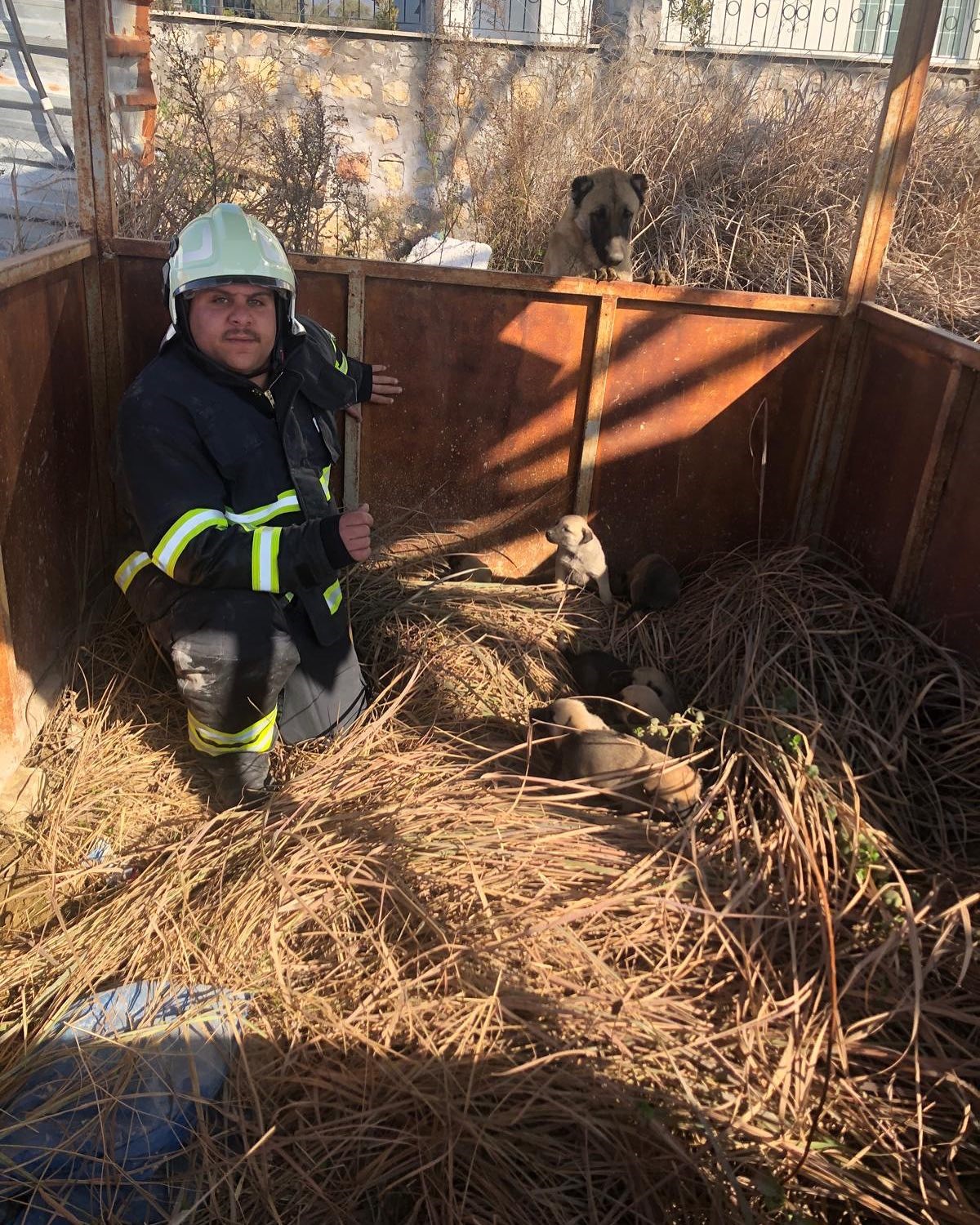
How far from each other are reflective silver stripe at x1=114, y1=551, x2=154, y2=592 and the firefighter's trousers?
0.67 feet

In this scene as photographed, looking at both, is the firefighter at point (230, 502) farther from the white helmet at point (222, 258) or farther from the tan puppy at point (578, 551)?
the tan puppy at point (578, 551)

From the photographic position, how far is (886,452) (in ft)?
14.2

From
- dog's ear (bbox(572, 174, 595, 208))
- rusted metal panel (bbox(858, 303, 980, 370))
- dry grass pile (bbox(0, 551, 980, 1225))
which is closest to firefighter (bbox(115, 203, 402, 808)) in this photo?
dry grass pile (bbox(0, 551, 980, 1225))

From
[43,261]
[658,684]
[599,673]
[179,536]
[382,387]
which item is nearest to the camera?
[179,536]

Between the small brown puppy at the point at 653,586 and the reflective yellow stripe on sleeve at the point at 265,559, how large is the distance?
6.40 feet

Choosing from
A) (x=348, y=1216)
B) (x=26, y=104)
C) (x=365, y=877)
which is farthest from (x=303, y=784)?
(x=26, y=104)

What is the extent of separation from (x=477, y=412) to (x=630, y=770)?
2.13 meters

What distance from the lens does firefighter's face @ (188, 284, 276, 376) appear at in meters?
3.43

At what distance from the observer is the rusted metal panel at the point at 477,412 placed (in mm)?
4605

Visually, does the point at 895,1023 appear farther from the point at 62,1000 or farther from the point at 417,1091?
the point at 62,1000

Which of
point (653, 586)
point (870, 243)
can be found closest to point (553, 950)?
point (653, 586)

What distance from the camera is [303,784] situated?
342 cm

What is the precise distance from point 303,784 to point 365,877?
605 mm

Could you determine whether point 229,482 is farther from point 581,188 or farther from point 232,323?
point 581,188
